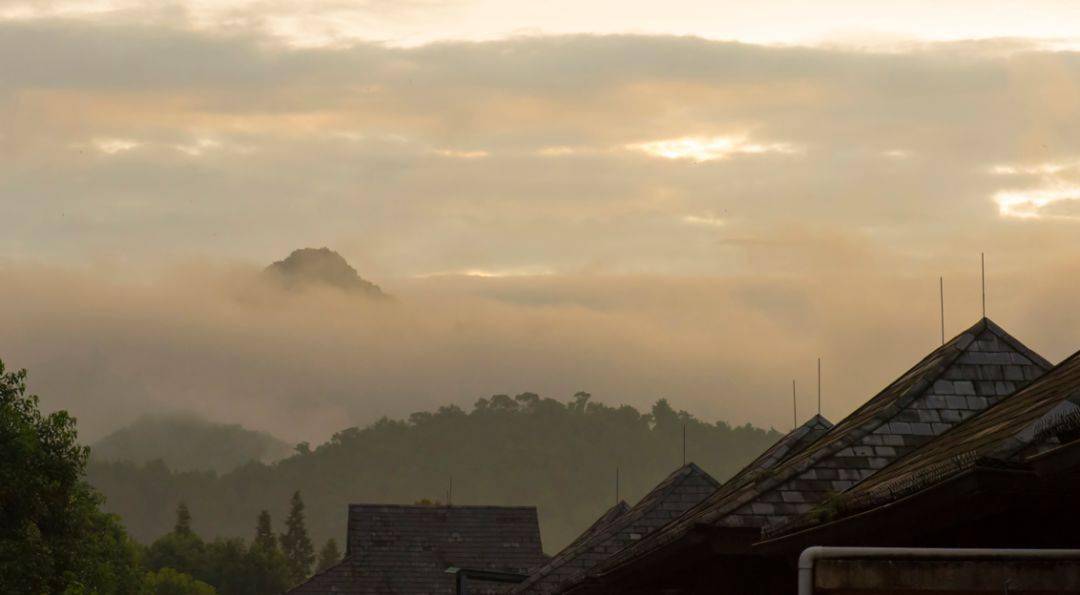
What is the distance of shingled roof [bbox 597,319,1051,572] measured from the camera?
13.6 meters

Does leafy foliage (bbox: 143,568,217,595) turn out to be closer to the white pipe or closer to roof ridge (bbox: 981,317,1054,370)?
roof ridge (bbox: 981,317,1054,370)

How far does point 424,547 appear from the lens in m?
47.9

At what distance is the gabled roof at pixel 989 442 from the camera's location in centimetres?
770

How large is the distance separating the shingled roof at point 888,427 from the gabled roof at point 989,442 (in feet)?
7.01

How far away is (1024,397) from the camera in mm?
10578

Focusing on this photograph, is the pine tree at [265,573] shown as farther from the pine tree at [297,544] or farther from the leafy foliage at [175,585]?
the pine tree at [297,544]

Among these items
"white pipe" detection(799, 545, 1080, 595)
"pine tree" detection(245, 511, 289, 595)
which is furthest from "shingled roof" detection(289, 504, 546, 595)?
"pine tree" detection(245, 511, 289, 595)

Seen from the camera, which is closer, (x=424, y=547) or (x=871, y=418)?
(x=871, y=418)

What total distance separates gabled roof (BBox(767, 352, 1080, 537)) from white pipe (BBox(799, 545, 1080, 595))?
16.7 inches

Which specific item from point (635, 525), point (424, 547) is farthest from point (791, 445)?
point (424, 547)

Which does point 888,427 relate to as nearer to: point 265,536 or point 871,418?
point 871,418

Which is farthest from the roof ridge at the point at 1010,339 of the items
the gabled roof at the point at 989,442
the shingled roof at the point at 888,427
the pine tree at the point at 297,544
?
the pine tree at the point at 297,544

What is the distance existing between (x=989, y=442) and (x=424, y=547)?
40183 mm

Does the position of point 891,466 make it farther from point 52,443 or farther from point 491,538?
point 491,538
